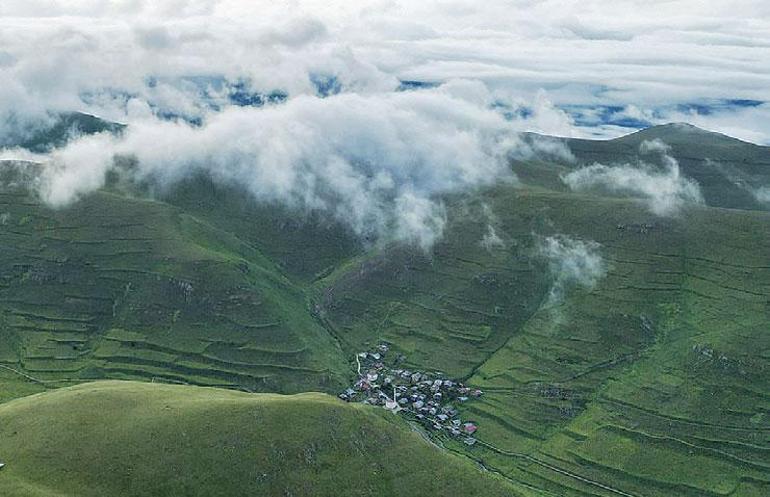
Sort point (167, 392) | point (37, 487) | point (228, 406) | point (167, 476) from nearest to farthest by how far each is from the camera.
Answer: point (37, 487) < point (167, 476) < point (228, 406) < point (167, 392)

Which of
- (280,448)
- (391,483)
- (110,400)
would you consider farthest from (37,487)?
(391,483)

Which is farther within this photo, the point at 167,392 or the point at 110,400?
the point at 167,392

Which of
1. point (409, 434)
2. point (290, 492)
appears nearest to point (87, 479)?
point (290, 492)

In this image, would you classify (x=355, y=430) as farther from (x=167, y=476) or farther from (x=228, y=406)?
(x=167, y=476)

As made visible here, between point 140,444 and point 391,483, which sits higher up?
point 140,444

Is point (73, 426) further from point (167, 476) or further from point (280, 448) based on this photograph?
point (280, 448)

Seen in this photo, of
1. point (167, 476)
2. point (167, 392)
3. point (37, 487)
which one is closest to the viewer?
point (37, 487)
